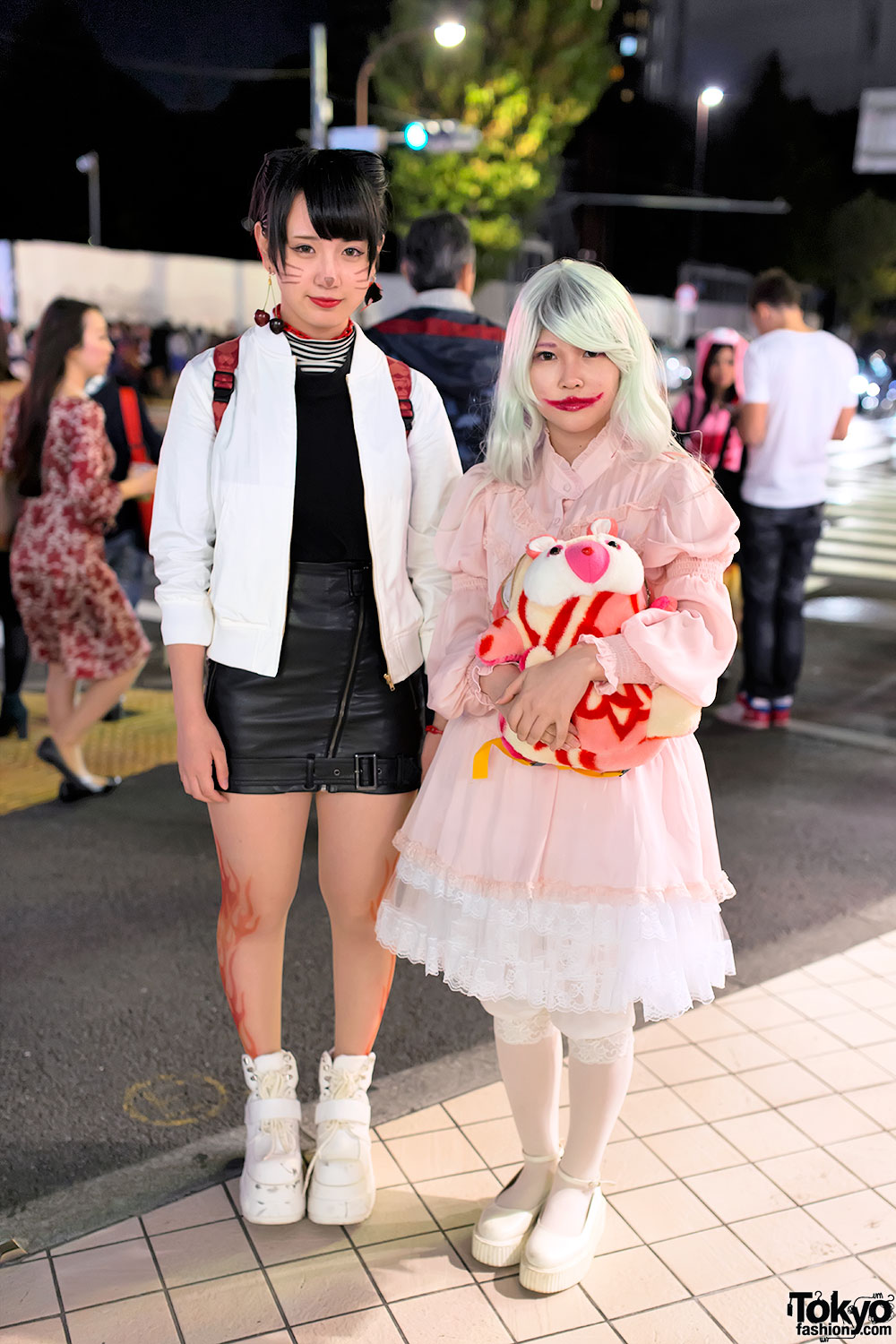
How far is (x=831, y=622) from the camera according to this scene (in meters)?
8.38

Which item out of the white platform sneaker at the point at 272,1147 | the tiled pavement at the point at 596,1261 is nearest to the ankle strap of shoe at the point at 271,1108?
the white platform sneaker at the point at 272,1147

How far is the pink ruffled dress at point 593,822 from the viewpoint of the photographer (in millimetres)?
1938

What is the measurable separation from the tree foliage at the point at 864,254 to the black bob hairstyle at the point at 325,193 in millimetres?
35707

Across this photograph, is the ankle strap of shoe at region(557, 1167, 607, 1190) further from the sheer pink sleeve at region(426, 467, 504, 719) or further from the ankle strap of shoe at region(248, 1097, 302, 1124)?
the sheer pink sleeve at region(426, 467, 504, 719)

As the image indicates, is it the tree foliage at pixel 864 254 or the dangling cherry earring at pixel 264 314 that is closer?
the dangling cherry earring at pixel 264 314

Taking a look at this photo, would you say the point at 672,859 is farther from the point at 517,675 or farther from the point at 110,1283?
the point at 110,1283

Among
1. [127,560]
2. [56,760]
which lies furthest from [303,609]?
[127,560]

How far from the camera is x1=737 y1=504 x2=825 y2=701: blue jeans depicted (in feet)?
18.7

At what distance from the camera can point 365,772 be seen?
229cm

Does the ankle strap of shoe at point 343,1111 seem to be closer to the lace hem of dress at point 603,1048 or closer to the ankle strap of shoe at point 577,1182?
the ankle strap of shoe at point 577,1182

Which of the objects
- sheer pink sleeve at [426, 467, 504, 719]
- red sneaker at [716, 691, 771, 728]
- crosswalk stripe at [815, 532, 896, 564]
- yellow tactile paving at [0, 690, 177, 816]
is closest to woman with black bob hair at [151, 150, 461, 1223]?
sheer pink sleeve at [426, 467, 504, 719]

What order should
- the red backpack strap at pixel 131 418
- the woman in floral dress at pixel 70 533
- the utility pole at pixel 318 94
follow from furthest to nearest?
the utility pole at pixel 318 94
the red backpack strap at pixel 131 418
the woman in floral dress at pixel 70 533

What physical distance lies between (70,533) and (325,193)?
2.90m

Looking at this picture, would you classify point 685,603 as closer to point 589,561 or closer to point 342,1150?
point 589,561
